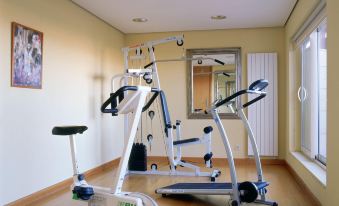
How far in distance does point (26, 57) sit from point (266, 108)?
387cm

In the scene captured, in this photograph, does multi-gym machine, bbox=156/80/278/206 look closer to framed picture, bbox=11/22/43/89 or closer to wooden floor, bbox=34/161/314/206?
wooden floor, bbox=34/161/314/206

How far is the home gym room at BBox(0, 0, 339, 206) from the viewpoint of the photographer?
10.5 feet

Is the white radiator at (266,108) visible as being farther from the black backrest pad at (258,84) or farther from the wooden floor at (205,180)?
the black backrest pad at (258,84)

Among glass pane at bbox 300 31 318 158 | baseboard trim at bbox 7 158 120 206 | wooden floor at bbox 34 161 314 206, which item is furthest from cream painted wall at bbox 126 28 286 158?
baseboard trim at bbox 7 158 120 206

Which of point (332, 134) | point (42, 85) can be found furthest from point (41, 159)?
point (332, 134)

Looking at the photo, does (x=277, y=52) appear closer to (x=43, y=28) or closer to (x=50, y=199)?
(x=43, y=28)

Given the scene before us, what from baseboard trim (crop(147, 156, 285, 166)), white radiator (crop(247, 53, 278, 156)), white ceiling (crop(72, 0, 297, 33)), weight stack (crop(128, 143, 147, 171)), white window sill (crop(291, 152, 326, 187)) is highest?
white ceiling (crop(72, 0, 297, 33))

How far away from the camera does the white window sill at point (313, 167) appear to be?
344 cm

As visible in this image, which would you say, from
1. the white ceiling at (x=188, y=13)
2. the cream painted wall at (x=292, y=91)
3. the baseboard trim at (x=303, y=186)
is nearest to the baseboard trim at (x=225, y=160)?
the cream painted wall at (x=292, y=91)

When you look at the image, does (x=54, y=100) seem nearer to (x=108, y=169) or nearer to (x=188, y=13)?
(x=108, y=169)

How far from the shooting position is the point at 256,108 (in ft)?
19.7

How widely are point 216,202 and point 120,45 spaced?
3602 mm

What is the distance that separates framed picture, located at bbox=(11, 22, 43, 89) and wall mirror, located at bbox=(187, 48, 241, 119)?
2.96 metres

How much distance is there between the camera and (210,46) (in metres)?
6.22
